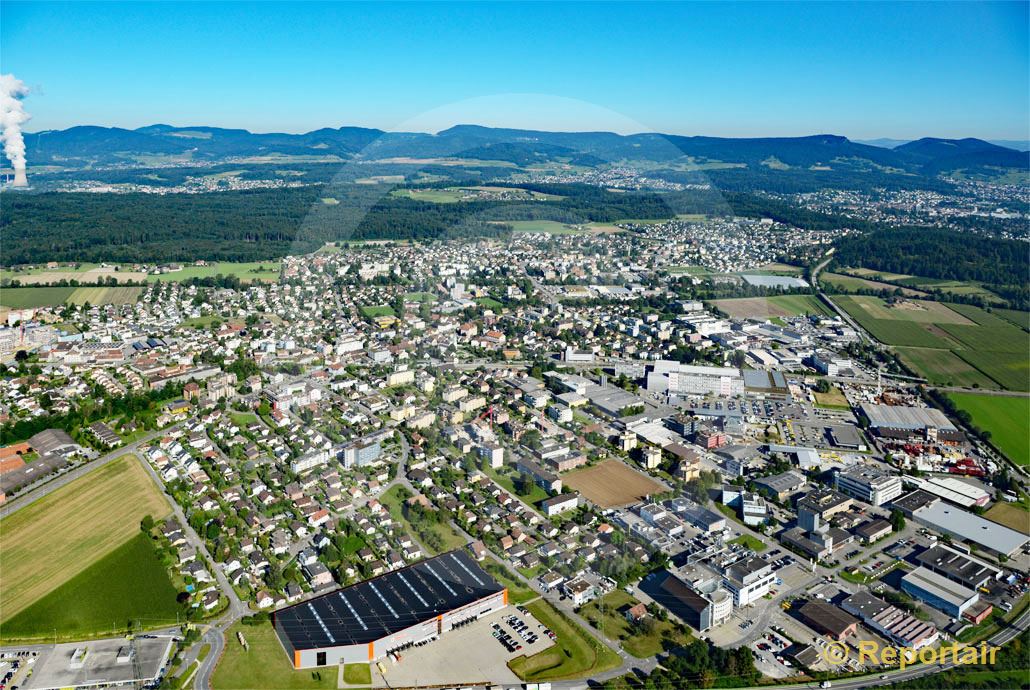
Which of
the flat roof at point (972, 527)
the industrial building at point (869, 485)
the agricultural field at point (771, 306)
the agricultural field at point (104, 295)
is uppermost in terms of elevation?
the agricultural field at point (104, 295)

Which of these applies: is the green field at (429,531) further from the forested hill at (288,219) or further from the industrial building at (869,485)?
the forested hill at (288,219)

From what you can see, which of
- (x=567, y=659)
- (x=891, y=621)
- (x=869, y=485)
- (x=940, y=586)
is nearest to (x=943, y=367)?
(x=869, y=485)

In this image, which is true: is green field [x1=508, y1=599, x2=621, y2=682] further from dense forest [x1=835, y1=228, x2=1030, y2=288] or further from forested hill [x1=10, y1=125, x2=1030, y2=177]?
dense forest [x1=835, y1=228, x2=1030, y2=288]

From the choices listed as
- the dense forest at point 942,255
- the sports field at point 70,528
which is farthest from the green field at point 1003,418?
the sports field at point 70,528

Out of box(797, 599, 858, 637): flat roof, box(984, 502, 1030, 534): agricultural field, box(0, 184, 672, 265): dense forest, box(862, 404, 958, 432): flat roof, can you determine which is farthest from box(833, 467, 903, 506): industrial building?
box(0, 184, 672, 265): dense forest

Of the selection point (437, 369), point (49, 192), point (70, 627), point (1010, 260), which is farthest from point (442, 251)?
point (49, 192)
